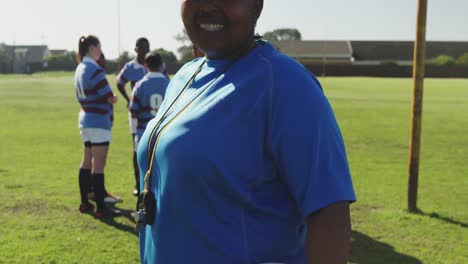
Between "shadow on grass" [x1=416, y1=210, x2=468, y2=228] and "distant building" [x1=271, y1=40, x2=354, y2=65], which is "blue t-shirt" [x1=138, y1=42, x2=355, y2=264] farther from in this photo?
"distant building" [x1=271, y1=40, x2=354, y2=65]

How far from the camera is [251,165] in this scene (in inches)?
64.4

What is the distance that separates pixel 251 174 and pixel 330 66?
6430cm

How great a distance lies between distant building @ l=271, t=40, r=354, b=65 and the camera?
9469 centimetres

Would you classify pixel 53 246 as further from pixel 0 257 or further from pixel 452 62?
pixel 452 62

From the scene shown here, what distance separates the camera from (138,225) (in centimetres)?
207

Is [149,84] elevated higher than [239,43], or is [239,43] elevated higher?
[239,43]

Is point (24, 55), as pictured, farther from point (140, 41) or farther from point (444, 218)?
point (444, 218)

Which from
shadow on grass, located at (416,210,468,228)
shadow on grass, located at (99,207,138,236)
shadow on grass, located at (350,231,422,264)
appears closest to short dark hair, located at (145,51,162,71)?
shadow on grass, located at (99,207,138,236)

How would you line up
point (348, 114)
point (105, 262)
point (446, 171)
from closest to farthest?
point (105, 262) → point (446, 171) → point (348, 114)

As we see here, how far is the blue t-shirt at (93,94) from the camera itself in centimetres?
679

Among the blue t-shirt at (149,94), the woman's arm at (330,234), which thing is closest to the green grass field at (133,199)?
the blue t-shirt at (149,94)

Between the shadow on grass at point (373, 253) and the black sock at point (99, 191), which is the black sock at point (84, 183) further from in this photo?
the shadow on grass at point (373, 253)

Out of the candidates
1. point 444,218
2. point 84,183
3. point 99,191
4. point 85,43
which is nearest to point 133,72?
point 85,43

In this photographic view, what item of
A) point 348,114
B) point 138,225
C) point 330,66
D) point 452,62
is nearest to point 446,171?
point 138,225
